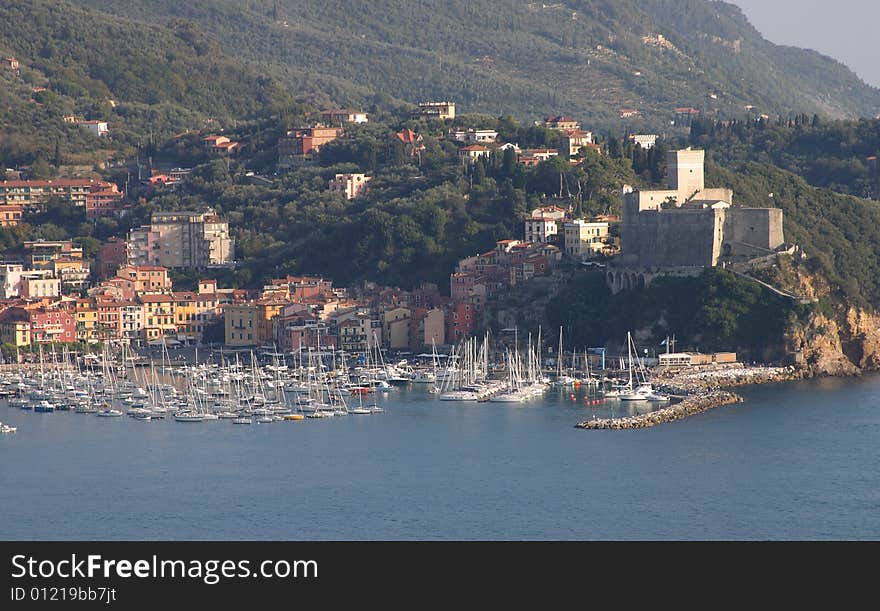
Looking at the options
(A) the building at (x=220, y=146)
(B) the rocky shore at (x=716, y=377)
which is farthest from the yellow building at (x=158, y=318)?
(A) the building at (x=220, y=146)

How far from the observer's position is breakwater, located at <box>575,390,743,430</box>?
23703 millimetres

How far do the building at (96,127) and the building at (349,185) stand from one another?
12.3m

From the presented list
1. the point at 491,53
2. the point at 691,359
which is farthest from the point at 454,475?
the point at 491,53

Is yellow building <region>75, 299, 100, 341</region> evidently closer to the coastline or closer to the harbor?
the harbor

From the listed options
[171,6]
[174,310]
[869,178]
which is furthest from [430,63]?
[174,310]

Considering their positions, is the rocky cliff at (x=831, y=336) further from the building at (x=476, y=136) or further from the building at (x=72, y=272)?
the building at (x=72, y=272)

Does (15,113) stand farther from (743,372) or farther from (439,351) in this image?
(743,372)

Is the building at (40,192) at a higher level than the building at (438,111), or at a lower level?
lower

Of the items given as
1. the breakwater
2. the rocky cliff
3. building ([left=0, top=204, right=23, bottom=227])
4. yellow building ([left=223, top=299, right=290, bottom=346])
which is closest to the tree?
building ([left=0, top=204, right=23, bottom=227])

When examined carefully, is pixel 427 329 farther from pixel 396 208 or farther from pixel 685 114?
pixel 685 114

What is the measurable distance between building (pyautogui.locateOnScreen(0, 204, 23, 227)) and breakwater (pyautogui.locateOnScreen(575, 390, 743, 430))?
22.4 metres

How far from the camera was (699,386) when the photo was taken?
1087 inches

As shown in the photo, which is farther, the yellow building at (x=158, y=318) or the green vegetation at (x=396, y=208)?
the green vegetation at (x=396, y=208)

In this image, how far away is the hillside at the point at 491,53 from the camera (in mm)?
74938
